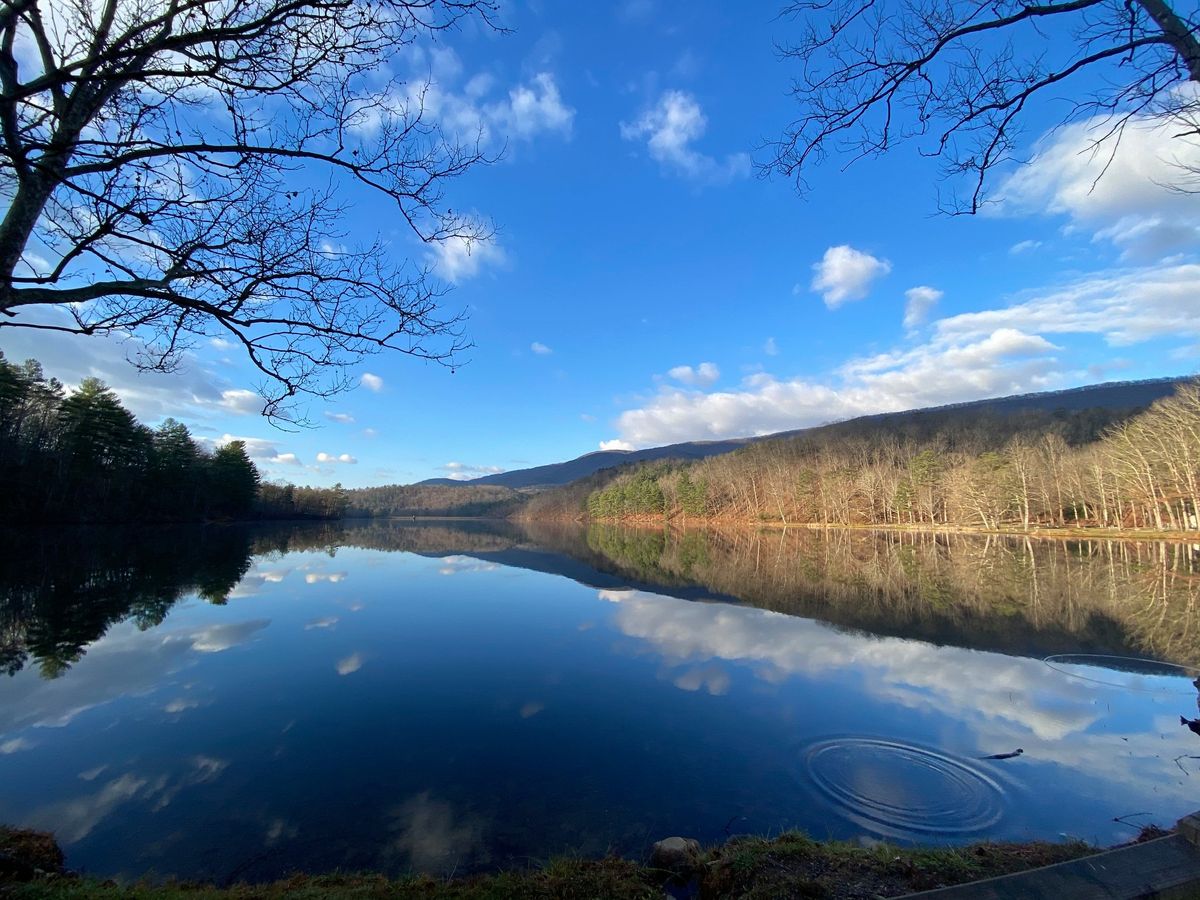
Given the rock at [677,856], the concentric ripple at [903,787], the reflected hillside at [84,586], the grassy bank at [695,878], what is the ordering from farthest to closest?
the reflected hillside at [84,586], the concentric ripple at [903,787], the rock at [677,856], the grassy bank at [695,878]

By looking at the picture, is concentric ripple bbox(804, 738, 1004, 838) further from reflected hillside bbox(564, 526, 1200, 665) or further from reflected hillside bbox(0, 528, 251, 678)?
reflected hillside bbox(0, 528, 251, 678)

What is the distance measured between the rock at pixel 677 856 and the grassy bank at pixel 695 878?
0.07 meters

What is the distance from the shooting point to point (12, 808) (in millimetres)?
6273

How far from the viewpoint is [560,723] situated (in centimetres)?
910

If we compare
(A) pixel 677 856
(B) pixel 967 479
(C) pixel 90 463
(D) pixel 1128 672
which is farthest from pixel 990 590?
(C) pixel 90 463

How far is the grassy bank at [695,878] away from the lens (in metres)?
4.00

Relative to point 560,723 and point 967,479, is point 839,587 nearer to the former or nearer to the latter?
point 560,723

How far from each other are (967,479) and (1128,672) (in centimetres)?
5581

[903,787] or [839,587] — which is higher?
[903,787]

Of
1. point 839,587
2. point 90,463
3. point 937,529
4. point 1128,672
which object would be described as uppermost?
point 90,463

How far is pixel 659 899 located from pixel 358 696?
814 centimetres

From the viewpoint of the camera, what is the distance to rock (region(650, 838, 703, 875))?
4758 mm

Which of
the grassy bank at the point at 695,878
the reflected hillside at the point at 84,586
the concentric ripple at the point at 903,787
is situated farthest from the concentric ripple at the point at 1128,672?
the reflected hillside at the point at 84,586

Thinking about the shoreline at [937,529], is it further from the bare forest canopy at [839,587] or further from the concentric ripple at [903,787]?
the concentric ripple at [903,787]
